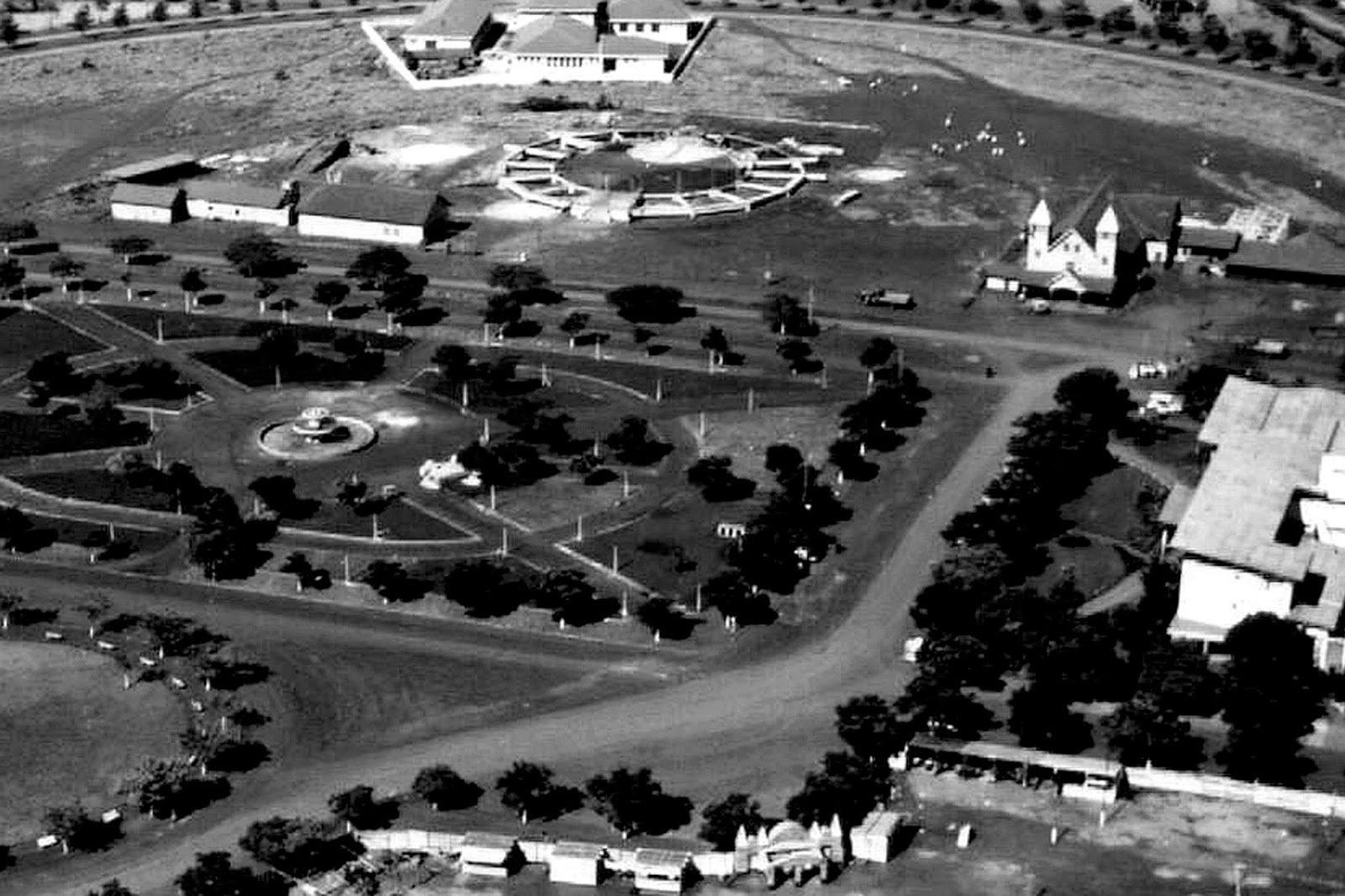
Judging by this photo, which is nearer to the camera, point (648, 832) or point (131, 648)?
point (648, 832)

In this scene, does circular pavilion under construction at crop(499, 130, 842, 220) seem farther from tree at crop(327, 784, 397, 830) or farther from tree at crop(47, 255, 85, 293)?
tree at crop(327, 784, 397, 830)

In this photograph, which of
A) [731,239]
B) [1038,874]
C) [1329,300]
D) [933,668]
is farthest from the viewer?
[731,239]

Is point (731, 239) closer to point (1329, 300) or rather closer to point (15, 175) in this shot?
point (1329, 300)

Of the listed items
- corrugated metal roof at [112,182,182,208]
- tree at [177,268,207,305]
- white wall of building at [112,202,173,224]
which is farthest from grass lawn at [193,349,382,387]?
corrugated metal roof at [112,182,182,208]

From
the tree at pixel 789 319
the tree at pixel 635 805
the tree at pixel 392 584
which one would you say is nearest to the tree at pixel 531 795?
the tree at pixel 635 805

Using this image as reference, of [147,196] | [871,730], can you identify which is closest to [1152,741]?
[871,730]

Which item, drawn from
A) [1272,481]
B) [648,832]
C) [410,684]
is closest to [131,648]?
[410,684]

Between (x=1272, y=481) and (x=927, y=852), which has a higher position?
(x=1272, y=481)

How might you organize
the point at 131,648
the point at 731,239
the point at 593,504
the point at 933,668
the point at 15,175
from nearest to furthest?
1. the point at 933,668
2. the point at 131,648
3. the point at 593,504
4. the point at 731,239
5. the point at 15,175
